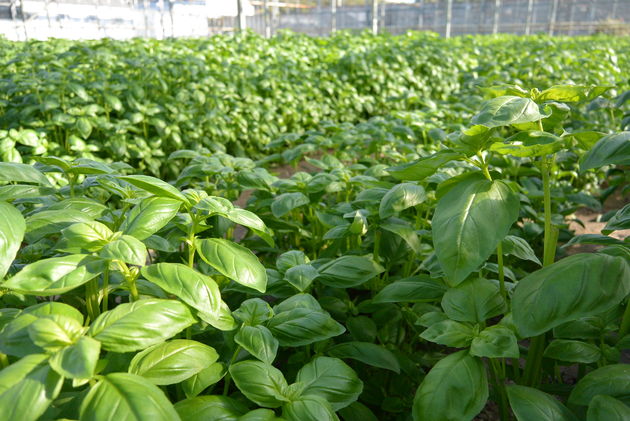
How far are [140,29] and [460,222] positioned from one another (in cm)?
1761

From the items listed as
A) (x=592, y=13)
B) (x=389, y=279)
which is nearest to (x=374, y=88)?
(x=389, y=279)

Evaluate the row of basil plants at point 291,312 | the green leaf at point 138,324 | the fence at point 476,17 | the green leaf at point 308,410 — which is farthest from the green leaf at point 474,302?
the fence at point 476,17

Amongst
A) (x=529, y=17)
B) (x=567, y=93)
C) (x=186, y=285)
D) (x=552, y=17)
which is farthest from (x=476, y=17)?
(x=186, y=285)

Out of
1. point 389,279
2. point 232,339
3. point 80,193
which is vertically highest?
point 80,193

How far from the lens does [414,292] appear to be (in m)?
1.28

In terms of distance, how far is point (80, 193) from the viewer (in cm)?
147

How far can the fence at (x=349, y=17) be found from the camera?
1581cm

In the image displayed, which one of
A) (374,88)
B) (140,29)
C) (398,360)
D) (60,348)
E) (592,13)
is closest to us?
(60,348)

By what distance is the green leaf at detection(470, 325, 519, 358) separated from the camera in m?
0.97

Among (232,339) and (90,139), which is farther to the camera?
(90,139)

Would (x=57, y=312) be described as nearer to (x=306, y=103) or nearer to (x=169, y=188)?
(x=169, y=188)

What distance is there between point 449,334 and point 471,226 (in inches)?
8.7

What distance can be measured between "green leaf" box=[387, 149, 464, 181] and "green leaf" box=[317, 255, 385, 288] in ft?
0.85

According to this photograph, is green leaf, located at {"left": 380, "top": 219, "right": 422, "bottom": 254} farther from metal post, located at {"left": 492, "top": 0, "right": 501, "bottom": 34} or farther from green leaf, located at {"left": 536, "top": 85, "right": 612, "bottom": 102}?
metal post, located at {"left": 492, "top": 0, "right": 501, "bottom": 34}
